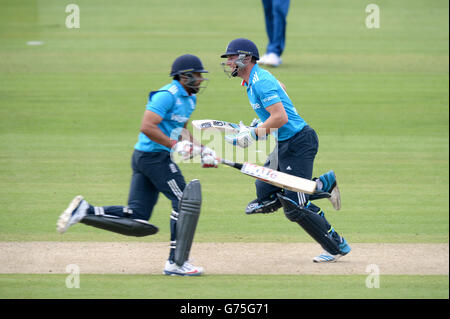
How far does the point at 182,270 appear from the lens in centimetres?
607

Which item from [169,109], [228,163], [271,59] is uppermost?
[271,59]

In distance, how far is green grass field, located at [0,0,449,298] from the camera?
737cm

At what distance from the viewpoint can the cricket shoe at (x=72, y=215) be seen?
5781mm

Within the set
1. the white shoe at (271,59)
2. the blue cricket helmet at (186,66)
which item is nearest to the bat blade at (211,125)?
the blue cricket helmet at (186,66)

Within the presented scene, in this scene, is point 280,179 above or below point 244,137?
below

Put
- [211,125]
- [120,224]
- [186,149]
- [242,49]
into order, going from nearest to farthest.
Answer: [186,149] < [120,224] < [242,49] < [211,125]

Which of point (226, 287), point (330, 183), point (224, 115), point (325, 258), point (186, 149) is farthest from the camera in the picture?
point (224, 115)

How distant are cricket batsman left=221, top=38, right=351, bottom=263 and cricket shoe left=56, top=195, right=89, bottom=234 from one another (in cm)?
153

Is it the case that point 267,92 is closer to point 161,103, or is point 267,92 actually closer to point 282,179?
point 282,179

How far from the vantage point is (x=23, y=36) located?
19688 millimetres

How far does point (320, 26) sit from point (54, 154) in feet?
42.5

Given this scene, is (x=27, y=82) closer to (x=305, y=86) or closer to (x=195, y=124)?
(x=305, y=86)

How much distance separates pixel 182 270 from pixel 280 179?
1.16 m

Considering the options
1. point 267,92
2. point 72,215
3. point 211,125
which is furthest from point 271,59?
point 72,215
